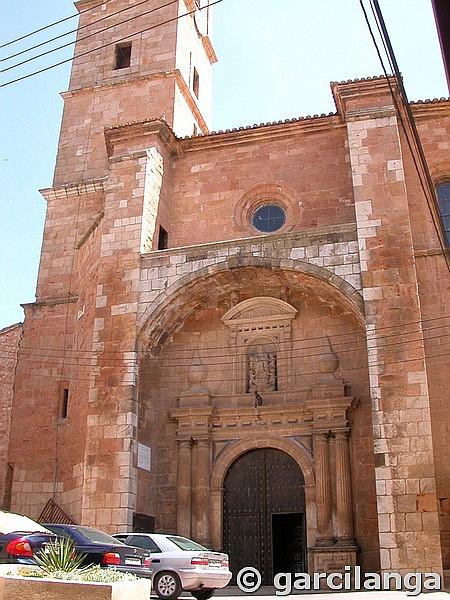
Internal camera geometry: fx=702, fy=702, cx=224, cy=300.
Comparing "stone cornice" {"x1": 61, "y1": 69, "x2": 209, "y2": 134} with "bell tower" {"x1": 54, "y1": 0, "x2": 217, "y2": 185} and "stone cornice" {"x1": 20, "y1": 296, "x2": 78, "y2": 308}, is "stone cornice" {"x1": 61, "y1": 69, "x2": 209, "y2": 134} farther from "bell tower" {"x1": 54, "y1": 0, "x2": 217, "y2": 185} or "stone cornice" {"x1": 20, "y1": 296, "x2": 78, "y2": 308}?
"stone cornice" {"x1": 20, "y1": 296, "x2": 78, "y2": 308}

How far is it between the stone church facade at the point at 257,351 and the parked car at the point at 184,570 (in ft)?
10.3

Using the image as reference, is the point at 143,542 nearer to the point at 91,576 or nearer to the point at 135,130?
the point at 91,576

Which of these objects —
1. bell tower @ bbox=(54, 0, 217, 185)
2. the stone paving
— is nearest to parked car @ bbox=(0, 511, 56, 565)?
the stone paving

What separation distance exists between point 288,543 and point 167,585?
5306 millimetres

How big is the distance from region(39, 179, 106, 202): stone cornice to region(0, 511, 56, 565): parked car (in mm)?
12132

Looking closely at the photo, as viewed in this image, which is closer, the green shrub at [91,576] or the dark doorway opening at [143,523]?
the green shrub at [91,576]

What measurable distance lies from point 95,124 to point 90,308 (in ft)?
24.5

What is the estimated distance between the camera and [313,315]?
1538 cm

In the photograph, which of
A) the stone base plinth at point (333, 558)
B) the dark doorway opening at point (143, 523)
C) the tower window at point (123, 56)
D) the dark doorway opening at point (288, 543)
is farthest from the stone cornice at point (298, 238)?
the tower window at point (123, 56)

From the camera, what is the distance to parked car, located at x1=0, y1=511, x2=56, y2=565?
25.7 feet

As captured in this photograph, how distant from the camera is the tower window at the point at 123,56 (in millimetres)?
22031

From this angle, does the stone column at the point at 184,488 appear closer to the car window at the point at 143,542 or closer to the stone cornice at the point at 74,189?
the car window at the point at 143,542

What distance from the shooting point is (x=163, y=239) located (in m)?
16.9

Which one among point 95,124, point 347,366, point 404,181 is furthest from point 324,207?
point 95,124
